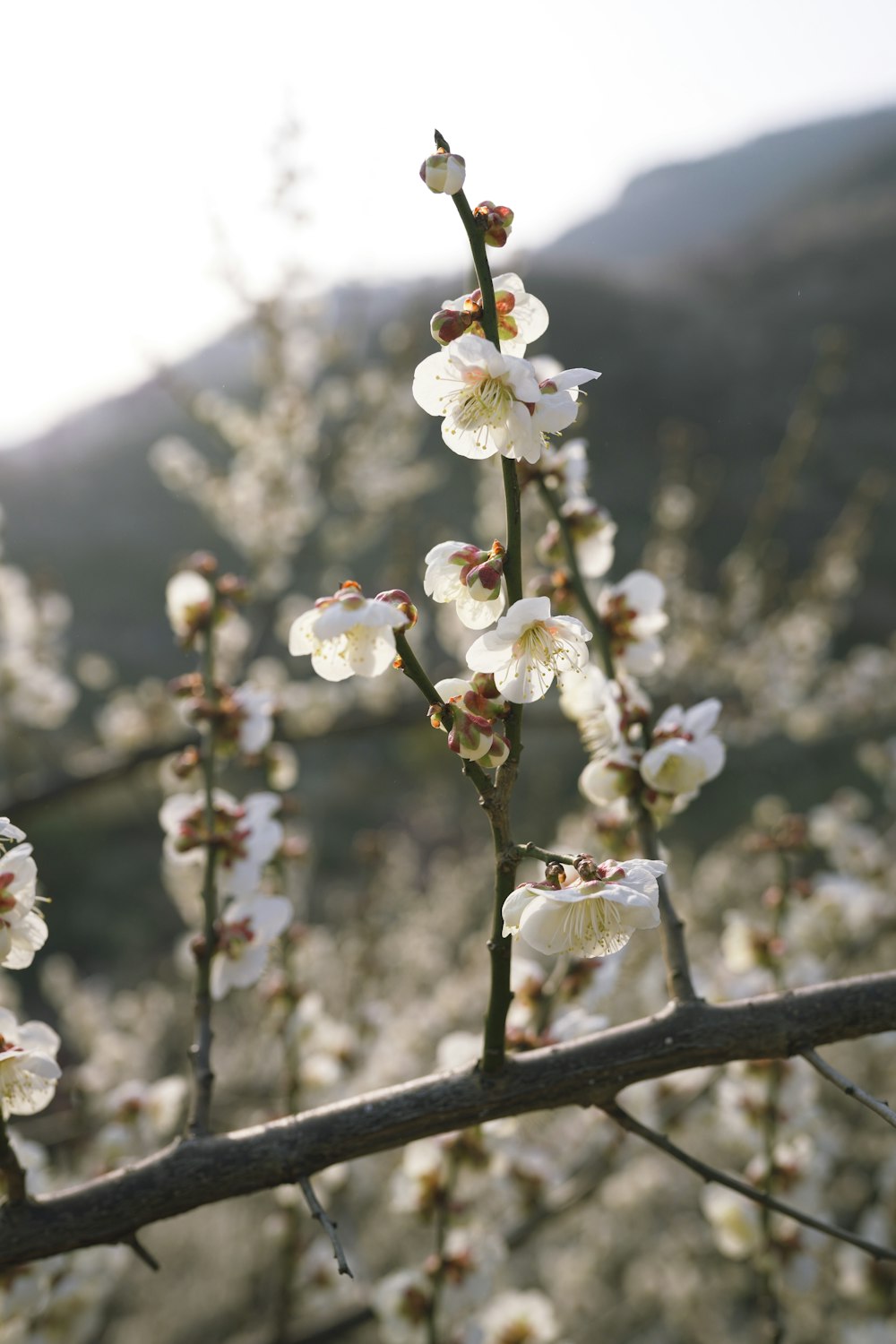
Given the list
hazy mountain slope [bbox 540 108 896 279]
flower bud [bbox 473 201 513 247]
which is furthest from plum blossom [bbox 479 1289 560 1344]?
hazy mountain slope [bbox 540 108 896 279]

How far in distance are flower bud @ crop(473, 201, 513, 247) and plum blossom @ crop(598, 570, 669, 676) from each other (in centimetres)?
51

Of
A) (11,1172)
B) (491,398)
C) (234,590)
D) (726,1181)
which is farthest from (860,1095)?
(234,590)

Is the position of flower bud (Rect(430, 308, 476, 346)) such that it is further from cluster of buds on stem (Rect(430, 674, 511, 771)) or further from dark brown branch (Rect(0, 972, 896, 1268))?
dark brown branch (Rect(0, 972, 896, 1268))

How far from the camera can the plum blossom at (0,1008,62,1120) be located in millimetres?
789

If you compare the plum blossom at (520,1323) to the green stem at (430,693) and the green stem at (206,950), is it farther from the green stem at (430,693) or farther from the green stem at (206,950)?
the green stem at (430,693)

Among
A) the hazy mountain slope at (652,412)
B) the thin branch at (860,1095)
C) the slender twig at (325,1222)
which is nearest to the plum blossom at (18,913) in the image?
the slender twig at (325,1222)

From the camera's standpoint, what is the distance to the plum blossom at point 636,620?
3.72ft

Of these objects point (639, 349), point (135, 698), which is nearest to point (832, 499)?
point (639, 349)

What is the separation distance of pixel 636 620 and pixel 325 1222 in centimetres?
73

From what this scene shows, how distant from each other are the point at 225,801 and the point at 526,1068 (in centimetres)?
54

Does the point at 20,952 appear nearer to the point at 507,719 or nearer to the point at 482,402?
the point at 507,719

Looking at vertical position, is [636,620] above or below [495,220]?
below

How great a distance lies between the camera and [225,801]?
1153 millimetres

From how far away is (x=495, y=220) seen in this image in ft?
2.28
